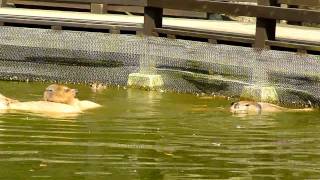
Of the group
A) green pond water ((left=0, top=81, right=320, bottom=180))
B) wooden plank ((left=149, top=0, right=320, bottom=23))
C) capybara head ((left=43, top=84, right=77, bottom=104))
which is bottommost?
green pond water ((left=0, top=81, right=320, bottom=180))

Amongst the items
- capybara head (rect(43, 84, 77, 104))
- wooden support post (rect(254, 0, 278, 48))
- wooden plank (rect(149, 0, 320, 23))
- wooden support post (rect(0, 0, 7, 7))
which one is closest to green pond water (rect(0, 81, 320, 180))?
capybara head (rect(43, 84, 77, 104))

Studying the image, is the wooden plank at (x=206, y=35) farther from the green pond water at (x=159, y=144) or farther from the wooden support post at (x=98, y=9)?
the wooden support post at (x=98, y=9)

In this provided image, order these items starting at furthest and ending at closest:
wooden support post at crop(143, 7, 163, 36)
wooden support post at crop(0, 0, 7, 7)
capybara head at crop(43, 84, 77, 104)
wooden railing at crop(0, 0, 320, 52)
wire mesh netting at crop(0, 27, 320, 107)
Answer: wooden support post at crop(0, 0, 7, 7) < wooden support post at crop(143, 7, 163, 36) < wooden railing at crop(0, 0, 320, 52) < wire mesh netting at crop(0, 27, 320, 107) < capybara head at crop(43, 84, 77, 104)

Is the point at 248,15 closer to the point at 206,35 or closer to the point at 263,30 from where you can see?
the point at 263,30

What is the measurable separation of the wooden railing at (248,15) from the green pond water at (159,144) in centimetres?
158

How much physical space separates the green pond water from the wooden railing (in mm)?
1579

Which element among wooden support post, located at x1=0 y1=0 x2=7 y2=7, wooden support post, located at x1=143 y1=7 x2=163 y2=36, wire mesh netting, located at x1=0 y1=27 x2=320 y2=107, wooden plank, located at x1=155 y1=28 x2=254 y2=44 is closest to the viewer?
wire mesh netting, located at x1=0 y1=27 x2=320 y2=107

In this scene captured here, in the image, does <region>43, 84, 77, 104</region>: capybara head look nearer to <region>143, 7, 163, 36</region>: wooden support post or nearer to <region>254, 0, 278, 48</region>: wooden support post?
<region>254, 0, 278, 48</region>: wooden support post

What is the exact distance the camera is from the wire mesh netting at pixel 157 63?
13.6m

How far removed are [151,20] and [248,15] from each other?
77.7 inches

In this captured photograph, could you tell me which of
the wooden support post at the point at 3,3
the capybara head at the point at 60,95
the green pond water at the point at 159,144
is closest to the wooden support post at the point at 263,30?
the green pond water at the point at 159,144

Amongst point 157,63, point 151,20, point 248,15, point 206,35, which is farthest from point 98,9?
point 248,15

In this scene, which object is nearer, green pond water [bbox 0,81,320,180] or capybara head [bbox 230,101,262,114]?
green pond water [bbox 0,81,320,180]

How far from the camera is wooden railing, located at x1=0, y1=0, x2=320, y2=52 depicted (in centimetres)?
1380
